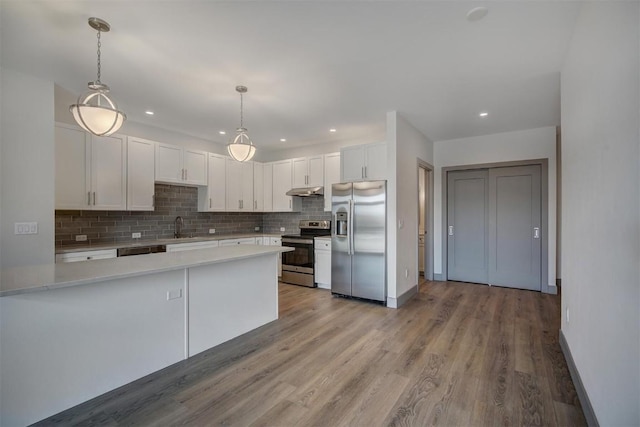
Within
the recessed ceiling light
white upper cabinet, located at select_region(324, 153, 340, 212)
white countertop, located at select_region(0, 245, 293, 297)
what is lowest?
white countertop, located at select_region(0, 245, 293, 297)

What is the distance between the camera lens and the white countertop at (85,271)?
1.64 meters

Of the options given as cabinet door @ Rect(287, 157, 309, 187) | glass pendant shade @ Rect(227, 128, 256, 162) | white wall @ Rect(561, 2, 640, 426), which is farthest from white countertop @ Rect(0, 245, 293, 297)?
cabinet door @ Rect(287, 157, 309, 187)

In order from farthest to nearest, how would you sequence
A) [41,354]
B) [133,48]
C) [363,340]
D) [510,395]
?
1. [363,340]
2. [133,48]
3. [510,395]
4. [41,354]

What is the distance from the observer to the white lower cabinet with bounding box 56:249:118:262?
324 centimetres

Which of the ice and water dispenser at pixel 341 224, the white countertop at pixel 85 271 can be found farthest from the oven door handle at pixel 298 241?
the white countertop at pixel 85 271

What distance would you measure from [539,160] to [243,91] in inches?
184

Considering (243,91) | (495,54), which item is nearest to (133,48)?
(243,91)

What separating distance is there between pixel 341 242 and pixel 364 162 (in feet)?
4.22

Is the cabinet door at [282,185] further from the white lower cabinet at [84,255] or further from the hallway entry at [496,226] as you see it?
the hallway entry at [496,226]

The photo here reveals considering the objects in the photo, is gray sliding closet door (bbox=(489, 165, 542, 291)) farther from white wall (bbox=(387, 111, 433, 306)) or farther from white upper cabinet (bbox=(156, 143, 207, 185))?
white upper cabinet (bbox=(156, 143, 207, 185))

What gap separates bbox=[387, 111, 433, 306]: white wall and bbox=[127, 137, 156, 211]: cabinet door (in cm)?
359

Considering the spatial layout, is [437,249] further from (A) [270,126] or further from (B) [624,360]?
(B) [624,360]

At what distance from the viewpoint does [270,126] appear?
4707mm

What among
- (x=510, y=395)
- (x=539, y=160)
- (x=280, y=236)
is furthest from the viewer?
(x=280, y=236)
